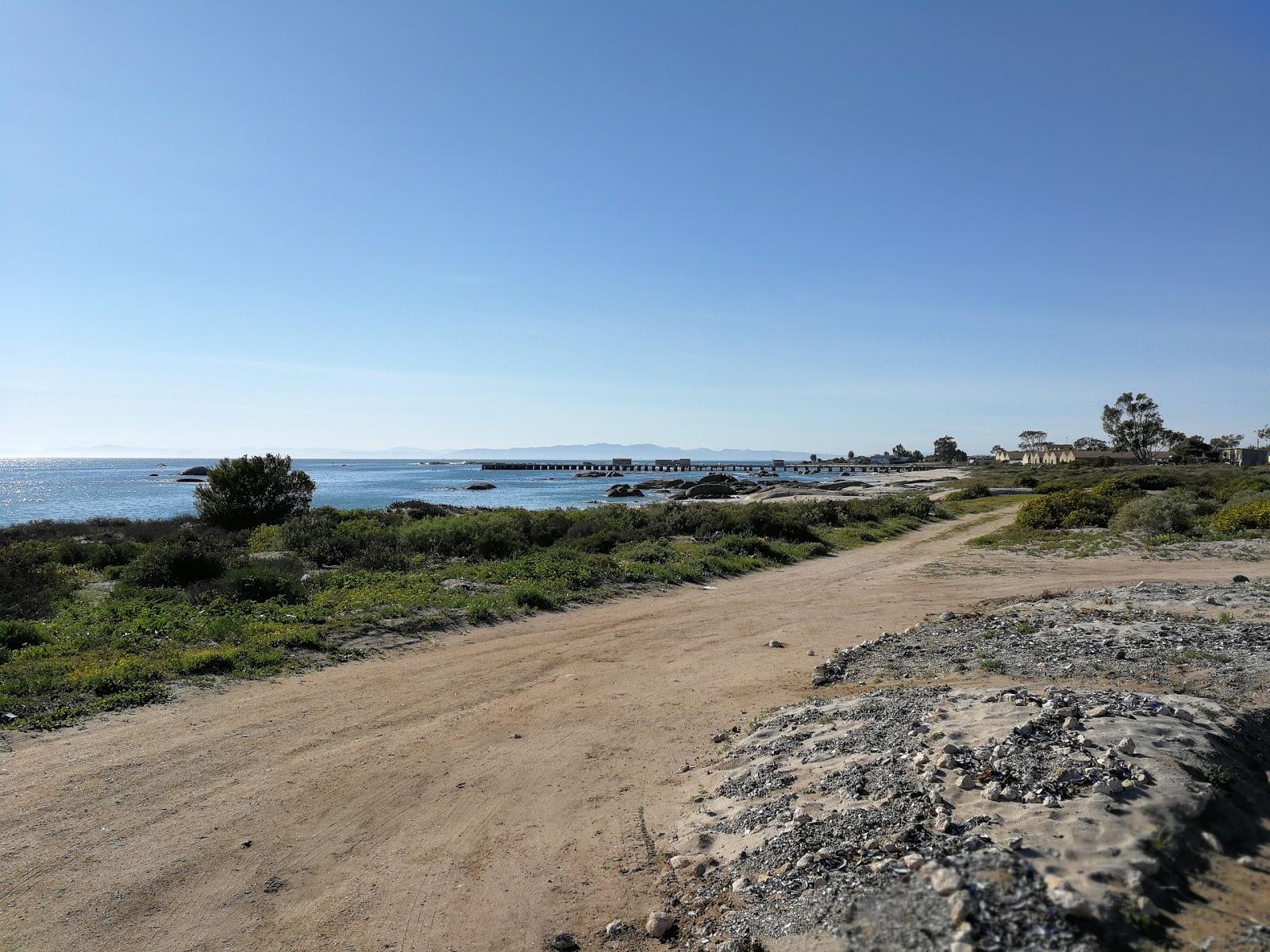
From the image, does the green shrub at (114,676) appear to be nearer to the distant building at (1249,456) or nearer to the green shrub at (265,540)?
the green shrub at (265,540)

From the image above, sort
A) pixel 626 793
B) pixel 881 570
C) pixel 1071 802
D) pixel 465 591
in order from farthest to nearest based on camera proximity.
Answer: pixel 881 570 → pixel 465 591 → pixel 626 793 → pixel 1071 802

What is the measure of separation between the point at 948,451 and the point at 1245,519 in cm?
17202

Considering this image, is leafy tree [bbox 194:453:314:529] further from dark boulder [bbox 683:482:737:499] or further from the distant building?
the distant building

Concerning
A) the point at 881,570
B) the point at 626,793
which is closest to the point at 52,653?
the point at 626,793

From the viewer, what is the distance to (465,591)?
1648 centimetres

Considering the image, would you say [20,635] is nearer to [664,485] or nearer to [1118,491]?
[1118,491]

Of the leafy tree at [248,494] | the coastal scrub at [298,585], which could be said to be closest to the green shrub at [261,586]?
the coastal scrub at [298,585]

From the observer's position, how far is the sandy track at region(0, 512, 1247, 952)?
5.17 metres

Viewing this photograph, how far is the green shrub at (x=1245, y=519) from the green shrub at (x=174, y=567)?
3154cm

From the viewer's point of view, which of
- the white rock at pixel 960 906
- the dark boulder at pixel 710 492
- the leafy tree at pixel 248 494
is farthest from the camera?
the dark boulder at pixel 710 492

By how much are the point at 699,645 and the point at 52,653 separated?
33.4 ft

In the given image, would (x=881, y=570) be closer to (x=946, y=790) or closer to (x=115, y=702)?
(x=946, y=790)

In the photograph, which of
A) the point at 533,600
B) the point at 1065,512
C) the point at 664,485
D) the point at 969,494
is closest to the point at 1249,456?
the point at 969,494

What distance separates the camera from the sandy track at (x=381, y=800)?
5.17 metres
